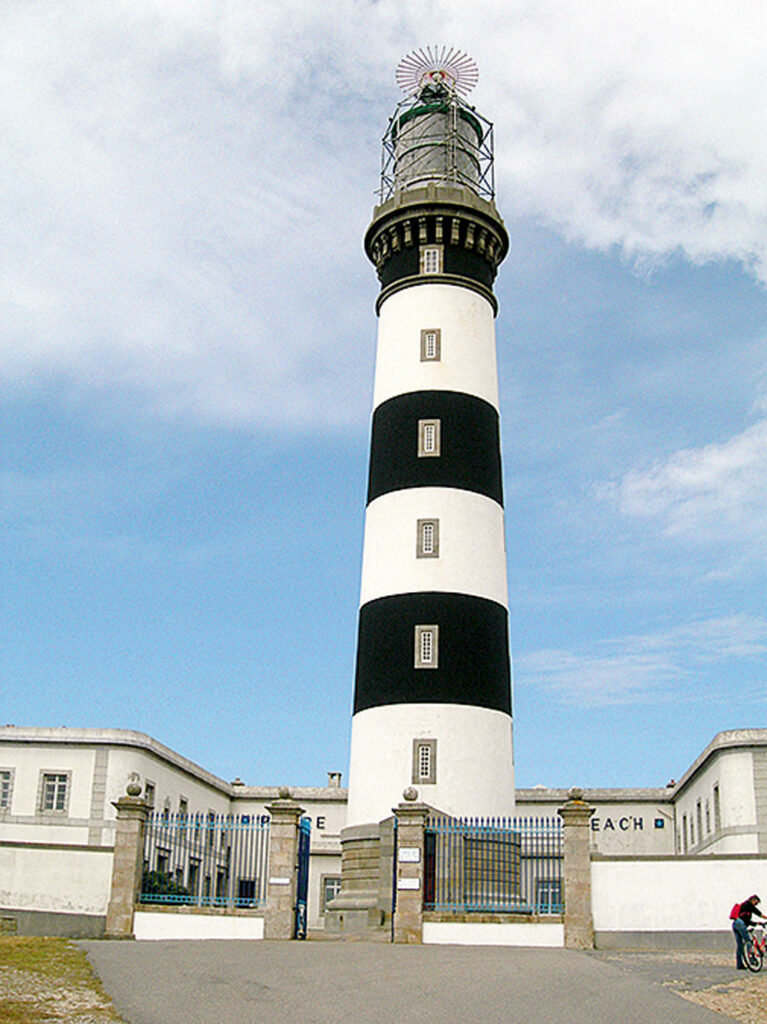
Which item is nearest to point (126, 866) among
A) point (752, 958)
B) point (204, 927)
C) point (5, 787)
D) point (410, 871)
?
point (204, 927)

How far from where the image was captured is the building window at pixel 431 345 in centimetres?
3253

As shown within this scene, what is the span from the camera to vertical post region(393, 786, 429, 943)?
24.3 m

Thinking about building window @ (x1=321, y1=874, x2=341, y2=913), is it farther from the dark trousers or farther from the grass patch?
the dark trousers

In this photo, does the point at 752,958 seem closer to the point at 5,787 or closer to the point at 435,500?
the point at 435,500

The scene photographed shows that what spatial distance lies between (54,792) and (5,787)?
1.63 metres

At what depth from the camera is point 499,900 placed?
2695 cm

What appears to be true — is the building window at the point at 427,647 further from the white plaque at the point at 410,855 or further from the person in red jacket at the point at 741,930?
the person in red jacket at the point at 741,930

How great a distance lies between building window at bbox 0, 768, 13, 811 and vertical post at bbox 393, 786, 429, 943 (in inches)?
668

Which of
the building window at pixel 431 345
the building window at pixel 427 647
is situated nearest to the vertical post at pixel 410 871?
the building window at pixel 427 647

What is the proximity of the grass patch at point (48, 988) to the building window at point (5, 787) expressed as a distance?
63.5 feet

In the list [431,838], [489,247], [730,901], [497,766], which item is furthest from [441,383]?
[730,901]

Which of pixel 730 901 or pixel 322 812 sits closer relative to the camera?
pixel 730 901

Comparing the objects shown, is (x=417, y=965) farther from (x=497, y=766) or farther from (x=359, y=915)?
(x=497, y=766)

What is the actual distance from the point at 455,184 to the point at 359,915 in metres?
21.6
